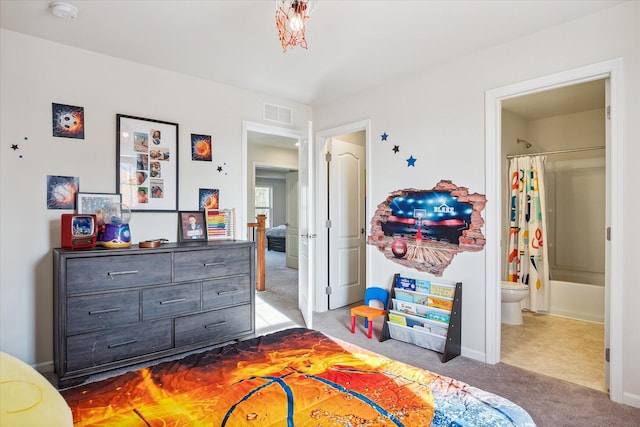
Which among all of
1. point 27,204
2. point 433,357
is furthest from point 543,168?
point 27,204

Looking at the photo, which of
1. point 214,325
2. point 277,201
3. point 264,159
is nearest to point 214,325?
point 214,325

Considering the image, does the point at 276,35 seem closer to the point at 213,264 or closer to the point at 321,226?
the point at 213,264

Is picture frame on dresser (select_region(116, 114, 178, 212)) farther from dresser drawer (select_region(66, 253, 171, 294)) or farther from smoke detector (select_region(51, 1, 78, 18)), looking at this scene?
smoke detector (select_region(51, 1, 78, 18))

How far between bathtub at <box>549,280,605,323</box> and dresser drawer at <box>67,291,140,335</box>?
4539mm

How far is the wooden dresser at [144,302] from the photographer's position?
91.7 inches

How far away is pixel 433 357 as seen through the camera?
2.89m

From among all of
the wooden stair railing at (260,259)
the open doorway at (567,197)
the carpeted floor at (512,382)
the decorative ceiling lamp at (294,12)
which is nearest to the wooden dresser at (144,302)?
the carpeted floor at (512,382)

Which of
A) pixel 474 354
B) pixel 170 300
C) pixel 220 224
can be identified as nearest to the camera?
pixel 170 300

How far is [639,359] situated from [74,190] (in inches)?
163

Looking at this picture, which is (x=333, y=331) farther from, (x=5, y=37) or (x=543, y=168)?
(x=5, y=37)

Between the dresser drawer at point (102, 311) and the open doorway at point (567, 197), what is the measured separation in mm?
3335

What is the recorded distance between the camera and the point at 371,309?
3.49 meters

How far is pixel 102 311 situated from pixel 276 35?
7.74 ft

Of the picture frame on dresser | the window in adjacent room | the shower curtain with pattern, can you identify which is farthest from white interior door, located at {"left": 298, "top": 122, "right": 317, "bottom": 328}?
the window in adjacent room
